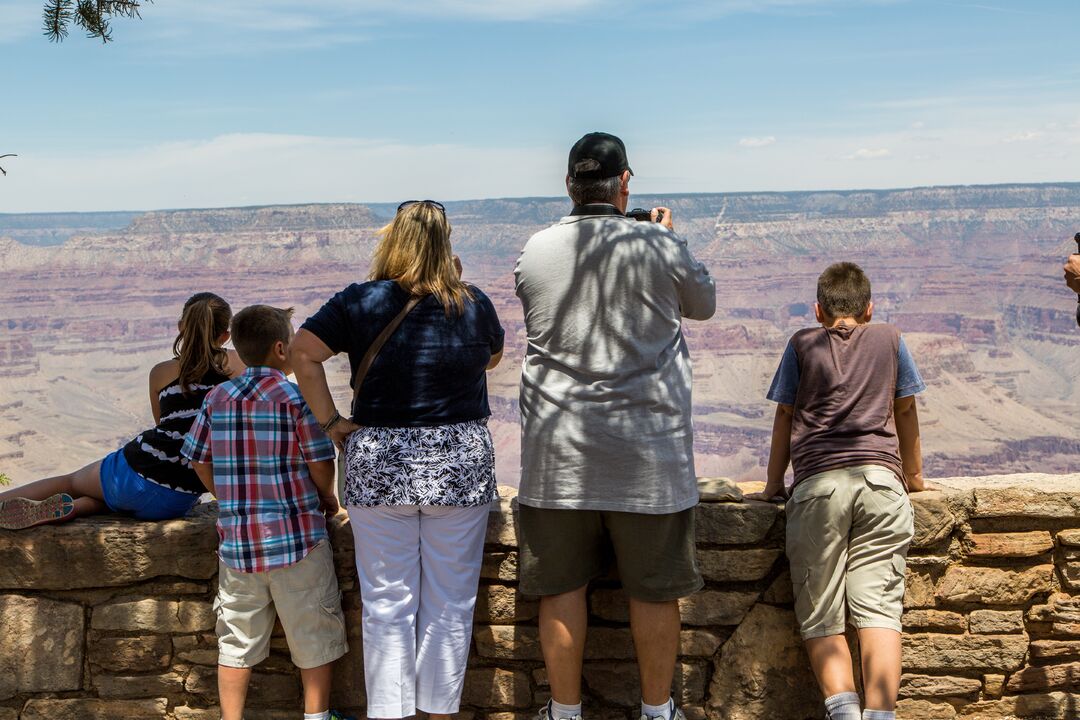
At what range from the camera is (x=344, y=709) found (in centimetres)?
348

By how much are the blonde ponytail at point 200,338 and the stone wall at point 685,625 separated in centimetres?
52

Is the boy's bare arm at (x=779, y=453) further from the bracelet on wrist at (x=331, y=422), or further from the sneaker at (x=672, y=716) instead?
the bracelet on wrist at (x=331, y=422)

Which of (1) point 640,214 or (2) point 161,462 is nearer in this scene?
(1) point 640,214

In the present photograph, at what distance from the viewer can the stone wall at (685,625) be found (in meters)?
3.37

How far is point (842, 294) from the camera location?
3.26 metres

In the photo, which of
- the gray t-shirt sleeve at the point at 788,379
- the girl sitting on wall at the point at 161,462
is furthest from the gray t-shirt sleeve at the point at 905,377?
the girl sitting on wall at the point at 161,462

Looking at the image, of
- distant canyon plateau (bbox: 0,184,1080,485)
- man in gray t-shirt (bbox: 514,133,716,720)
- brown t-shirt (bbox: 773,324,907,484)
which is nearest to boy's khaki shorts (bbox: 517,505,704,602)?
man in gray t-shirt (bbox: 514,133,716,720)

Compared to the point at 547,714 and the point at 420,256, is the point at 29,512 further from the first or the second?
the point at 547,714

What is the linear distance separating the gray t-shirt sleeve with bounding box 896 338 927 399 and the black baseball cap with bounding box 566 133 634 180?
108 centimetres

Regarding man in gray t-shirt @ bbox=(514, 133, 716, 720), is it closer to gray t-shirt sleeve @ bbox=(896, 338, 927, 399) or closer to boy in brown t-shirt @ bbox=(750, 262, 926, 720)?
boy in brown t-shirt @ bbox=(750, 262, 926, 720)

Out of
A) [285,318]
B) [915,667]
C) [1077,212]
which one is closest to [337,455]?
[285,318]

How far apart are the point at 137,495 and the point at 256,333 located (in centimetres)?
79

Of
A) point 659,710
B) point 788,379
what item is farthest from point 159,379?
point 788,379

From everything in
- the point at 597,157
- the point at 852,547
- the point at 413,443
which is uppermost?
the point at 597,157
